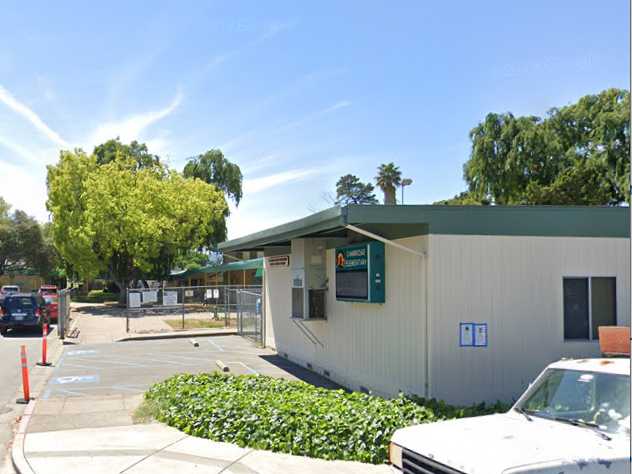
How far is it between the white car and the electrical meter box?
223 inches

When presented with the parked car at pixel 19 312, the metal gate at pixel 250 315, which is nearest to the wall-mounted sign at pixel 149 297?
the parked car at pixel 19 312

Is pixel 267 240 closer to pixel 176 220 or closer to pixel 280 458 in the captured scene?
pixel 280 458

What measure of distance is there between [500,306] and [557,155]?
3592 cm

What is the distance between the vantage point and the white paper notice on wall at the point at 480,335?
1030 cm

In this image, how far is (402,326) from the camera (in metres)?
11.1

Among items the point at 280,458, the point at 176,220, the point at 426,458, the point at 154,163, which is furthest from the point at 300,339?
the point at 154,163

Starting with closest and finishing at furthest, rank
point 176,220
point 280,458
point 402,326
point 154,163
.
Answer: point 280,458 < point 402,326 < point 176,220 < point 154,163

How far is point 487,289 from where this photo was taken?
10.4 meters

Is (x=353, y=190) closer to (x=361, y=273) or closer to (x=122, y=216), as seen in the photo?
(x=122, y=216)

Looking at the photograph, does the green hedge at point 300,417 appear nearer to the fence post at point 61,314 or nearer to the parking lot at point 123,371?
the parking lot at point 123,371

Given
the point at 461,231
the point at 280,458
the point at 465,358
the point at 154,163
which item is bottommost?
the point at 280,458

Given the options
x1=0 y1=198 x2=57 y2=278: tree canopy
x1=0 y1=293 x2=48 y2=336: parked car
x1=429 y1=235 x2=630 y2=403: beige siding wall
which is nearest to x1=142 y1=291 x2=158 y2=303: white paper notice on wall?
x1=0 y1=293 x2=48 y2=336: parked car

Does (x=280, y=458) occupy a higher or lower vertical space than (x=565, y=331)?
lower

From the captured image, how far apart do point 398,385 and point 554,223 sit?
3994 mm
